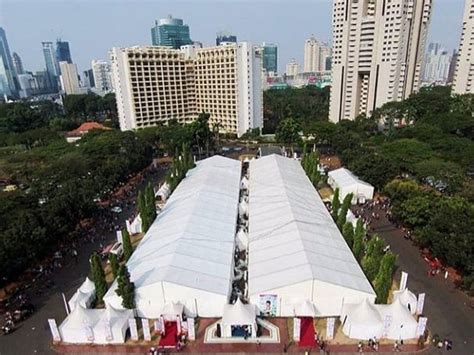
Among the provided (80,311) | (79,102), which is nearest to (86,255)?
(80,311)

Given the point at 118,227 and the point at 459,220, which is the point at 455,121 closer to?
the point at 459,220

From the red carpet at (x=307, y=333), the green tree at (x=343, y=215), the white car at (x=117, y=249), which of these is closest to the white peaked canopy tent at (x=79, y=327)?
the white car at (x=117, y=249)

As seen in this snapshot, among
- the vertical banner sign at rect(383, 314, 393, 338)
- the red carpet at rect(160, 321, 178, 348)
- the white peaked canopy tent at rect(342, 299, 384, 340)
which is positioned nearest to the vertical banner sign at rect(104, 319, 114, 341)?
the red carpet at rect(160, 321, 178, 348)

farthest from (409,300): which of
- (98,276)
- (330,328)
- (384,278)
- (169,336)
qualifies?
(98,276)

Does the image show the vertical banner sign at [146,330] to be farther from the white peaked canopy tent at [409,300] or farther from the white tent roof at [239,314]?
the white peaked canopy tent at [409,300]

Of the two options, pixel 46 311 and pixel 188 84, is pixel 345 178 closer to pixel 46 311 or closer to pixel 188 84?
pixel 46 311

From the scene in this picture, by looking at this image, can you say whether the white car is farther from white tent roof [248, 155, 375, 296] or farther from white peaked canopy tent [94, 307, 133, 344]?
white tent roof [248, 155, 375, 296]

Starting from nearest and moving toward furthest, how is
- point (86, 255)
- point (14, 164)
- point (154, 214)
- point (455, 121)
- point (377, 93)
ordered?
point (86, 255) < point (154, 214) < point (14, 164) < point (455, 121) < point (377, 93)
